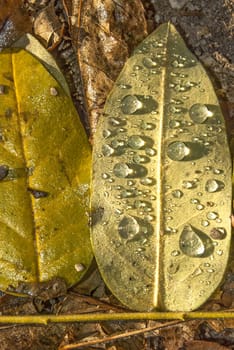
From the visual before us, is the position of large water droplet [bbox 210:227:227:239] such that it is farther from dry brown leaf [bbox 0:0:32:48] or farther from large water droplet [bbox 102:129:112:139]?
dry brown leaf [bbox 0:0:32:48]

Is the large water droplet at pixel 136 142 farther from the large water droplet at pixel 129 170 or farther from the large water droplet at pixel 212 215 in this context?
the large water droplet at pixel 212 215

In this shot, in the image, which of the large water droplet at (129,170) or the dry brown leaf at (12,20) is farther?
the dry brown leaf at (12,20)

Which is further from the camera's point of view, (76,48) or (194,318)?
(76,48)

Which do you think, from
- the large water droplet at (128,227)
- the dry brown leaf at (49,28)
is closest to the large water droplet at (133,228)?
the large water droplet at (128,227)

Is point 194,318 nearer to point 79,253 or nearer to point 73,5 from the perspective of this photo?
point 79,253

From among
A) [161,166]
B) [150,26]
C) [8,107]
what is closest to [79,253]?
[161,166]

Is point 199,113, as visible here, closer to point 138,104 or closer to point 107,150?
point 138,104

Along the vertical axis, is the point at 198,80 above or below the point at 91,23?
below
